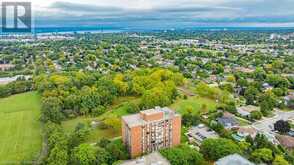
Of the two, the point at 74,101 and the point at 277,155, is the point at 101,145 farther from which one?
the point at 277,155

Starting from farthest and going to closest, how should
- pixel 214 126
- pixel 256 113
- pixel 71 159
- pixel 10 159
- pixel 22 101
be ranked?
pixel 22 101 → pixel 256 113 → pixel 214 126 → pixel 10 159 → pixel 71 159

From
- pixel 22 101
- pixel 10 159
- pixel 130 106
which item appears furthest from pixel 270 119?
pixel 22 101

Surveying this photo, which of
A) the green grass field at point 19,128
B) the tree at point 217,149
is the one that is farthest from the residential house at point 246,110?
the green grass field at point 19,128

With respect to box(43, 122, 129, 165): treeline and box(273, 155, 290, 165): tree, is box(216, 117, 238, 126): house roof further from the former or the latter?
box(43, 122, 129, 165): treeline

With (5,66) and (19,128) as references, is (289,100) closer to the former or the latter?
(19,128)

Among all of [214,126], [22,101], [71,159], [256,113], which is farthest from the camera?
[22,101]

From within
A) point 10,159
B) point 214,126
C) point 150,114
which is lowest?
point 10,159

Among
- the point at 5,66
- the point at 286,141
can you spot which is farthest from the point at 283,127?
the point at 5,66

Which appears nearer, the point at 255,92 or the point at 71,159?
the point at 71,159
